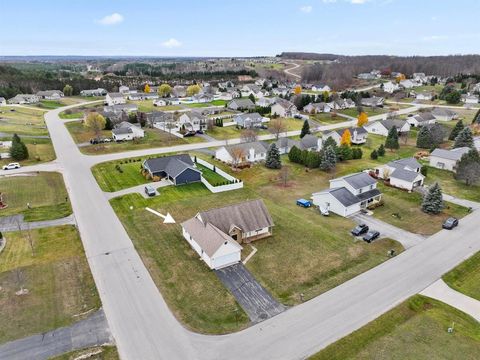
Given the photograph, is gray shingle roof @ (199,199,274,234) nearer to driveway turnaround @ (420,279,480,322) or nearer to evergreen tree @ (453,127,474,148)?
driveway turnaround @ (420,279,480,322)

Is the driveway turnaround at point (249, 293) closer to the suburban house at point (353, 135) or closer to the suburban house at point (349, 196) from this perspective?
the suburban house at point (349, 196)

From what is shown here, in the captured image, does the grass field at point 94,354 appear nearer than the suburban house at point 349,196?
Yes

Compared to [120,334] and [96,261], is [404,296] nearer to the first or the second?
[120,334]

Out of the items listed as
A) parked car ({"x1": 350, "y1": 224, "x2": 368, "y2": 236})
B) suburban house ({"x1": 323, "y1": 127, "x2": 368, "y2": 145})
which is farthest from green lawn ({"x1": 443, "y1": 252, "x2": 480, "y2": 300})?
suburban house ({"x1": 323, "y1": 127, "x2": 368, "y2": 145})

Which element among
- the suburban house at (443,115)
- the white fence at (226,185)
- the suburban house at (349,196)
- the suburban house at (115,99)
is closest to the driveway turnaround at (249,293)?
the suburban house at (349,196)

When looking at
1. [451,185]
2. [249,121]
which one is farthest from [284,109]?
[451,185]

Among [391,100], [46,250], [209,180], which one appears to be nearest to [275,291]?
[46,250]
